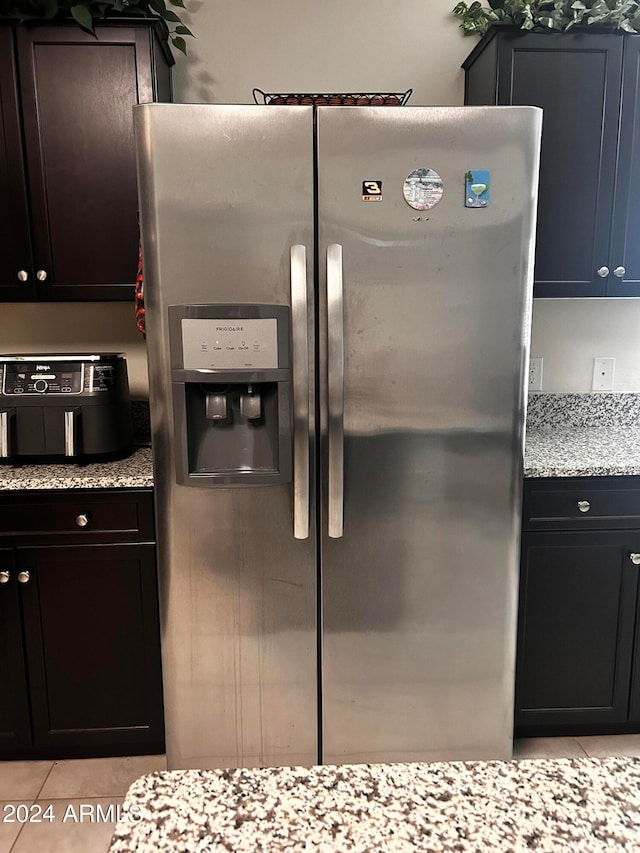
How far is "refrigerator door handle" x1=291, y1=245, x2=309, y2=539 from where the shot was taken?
4.92 ft

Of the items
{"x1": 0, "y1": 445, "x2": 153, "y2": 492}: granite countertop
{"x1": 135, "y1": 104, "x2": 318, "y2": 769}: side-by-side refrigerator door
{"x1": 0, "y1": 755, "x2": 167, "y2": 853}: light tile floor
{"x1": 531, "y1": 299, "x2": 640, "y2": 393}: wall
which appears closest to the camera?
{"x1": 135, "y1": 104, "x2": 318, "y2": 769}: side-by-side refrigerator door

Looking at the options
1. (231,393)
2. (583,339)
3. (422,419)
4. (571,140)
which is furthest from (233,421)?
(583,339)

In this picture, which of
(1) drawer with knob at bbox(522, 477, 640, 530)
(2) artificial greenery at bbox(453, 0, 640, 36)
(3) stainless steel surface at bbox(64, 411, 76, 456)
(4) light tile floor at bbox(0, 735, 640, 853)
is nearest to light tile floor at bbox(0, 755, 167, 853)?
(4) light tile floor at bbox(0, 735, 640, 853)

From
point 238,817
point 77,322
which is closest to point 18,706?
point 77,322

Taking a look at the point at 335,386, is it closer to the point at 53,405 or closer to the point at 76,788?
the point at 53,405

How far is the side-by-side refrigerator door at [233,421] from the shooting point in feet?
4.89

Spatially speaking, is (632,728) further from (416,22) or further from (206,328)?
(416,22)

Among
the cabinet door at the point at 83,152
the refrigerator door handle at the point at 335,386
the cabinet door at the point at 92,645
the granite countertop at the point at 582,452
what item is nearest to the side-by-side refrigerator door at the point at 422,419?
the refrigerator door handle at the point at 335,386

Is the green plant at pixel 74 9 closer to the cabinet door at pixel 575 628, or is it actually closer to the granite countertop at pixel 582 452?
the granite countertop at pixel 582 452

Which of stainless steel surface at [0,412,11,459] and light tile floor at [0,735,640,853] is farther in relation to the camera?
stainless steel surface at [0,412,11,459]

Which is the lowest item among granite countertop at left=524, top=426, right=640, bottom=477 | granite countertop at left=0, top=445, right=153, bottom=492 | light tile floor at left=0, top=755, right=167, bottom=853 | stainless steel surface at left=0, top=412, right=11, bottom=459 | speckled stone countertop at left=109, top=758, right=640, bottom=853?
light tile floor at left=0, top=755, right=167, bottom=853

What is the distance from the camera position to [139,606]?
1864mm

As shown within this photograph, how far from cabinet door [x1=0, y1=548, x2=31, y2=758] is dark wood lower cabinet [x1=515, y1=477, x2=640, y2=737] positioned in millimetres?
1579

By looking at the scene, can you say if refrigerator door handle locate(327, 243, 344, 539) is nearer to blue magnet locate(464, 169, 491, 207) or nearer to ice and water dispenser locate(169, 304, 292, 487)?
ice and water dispenser locate(169, 304, 292, 487)
